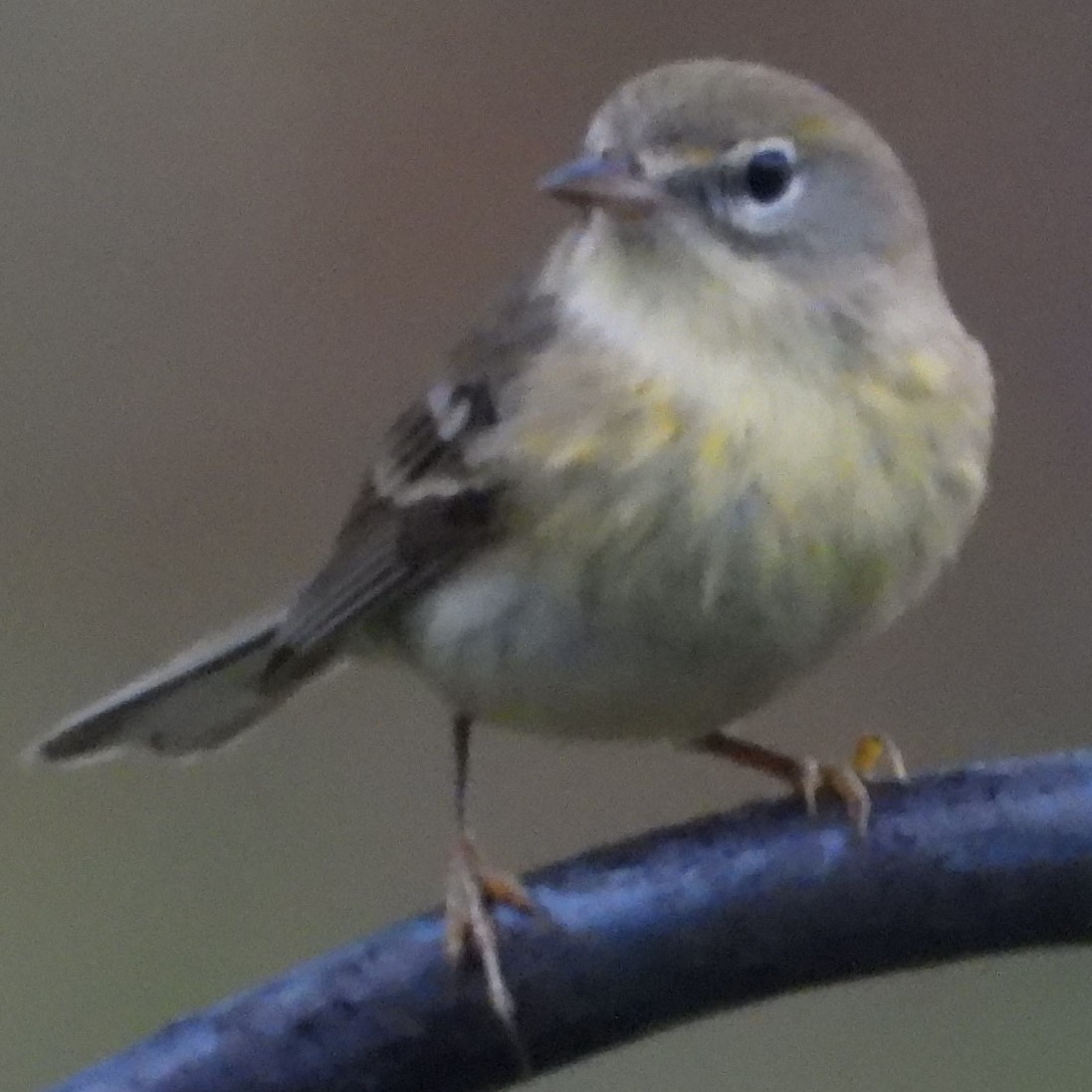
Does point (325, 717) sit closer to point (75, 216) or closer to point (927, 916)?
point (75, 216)

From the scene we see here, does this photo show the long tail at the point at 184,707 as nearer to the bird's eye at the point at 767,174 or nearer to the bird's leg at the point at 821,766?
the bird's leg at the point at 821,766

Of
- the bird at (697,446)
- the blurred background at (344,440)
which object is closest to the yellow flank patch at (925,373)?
the bird at (697,446)

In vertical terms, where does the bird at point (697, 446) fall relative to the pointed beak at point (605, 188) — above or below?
below

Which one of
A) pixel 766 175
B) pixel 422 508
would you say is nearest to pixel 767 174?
pixel 766 175

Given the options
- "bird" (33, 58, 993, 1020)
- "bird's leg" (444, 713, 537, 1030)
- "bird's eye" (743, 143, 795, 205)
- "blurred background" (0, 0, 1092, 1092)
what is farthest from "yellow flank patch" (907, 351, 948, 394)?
"blurred background" (0, 0, 1092, 1092)

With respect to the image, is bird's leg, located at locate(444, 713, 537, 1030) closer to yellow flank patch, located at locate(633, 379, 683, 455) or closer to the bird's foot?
the bird's foot

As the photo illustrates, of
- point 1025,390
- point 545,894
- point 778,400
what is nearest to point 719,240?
point 778,400
